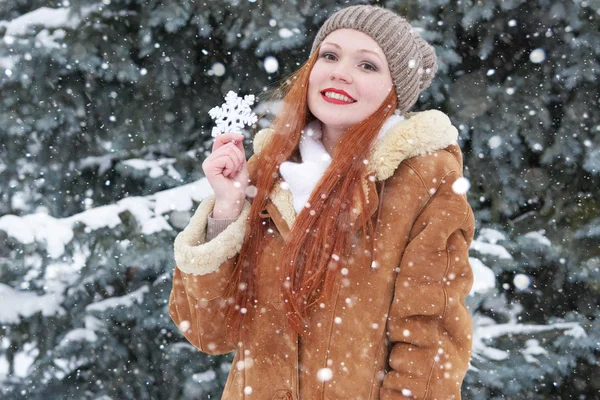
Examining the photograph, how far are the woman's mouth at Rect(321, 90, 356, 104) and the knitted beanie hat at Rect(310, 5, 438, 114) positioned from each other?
0.63ft

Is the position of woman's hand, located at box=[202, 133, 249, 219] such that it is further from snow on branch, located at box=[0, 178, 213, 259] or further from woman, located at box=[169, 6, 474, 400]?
snow on branch, located at box=[0, 178, 213, 259]

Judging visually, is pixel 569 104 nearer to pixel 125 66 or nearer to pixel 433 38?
pixel 433 38

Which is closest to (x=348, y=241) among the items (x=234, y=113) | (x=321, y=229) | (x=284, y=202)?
(x=321, y=229)

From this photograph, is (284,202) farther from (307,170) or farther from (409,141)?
(409,141)

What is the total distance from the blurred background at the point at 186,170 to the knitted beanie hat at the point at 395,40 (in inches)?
48.7

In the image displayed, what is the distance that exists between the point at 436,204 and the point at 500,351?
2.04m

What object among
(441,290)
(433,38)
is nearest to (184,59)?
(433,38)

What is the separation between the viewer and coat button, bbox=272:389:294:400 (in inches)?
69.6

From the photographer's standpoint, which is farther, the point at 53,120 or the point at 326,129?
the point at 53,120

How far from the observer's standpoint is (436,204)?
1639mm

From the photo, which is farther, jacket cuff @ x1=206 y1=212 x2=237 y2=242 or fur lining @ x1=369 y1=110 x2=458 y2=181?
jacket cuff @ x1=206 y1=212 x2=237 y2=242

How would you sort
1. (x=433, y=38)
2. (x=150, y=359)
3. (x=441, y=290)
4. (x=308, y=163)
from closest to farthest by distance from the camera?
(x=441, y=290) < (x=308, y=163) < (x=433, y=38) < (x=150, y=359)

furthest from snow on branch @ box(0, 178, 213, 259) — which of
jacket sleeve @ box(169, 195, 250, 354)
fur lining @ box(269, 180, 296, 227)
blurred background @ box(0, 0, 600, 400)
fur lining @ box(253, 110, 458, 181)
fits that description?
fur lining @ box(253, 110, 458, 181)

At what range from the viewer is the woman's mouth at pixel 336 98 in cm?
169
